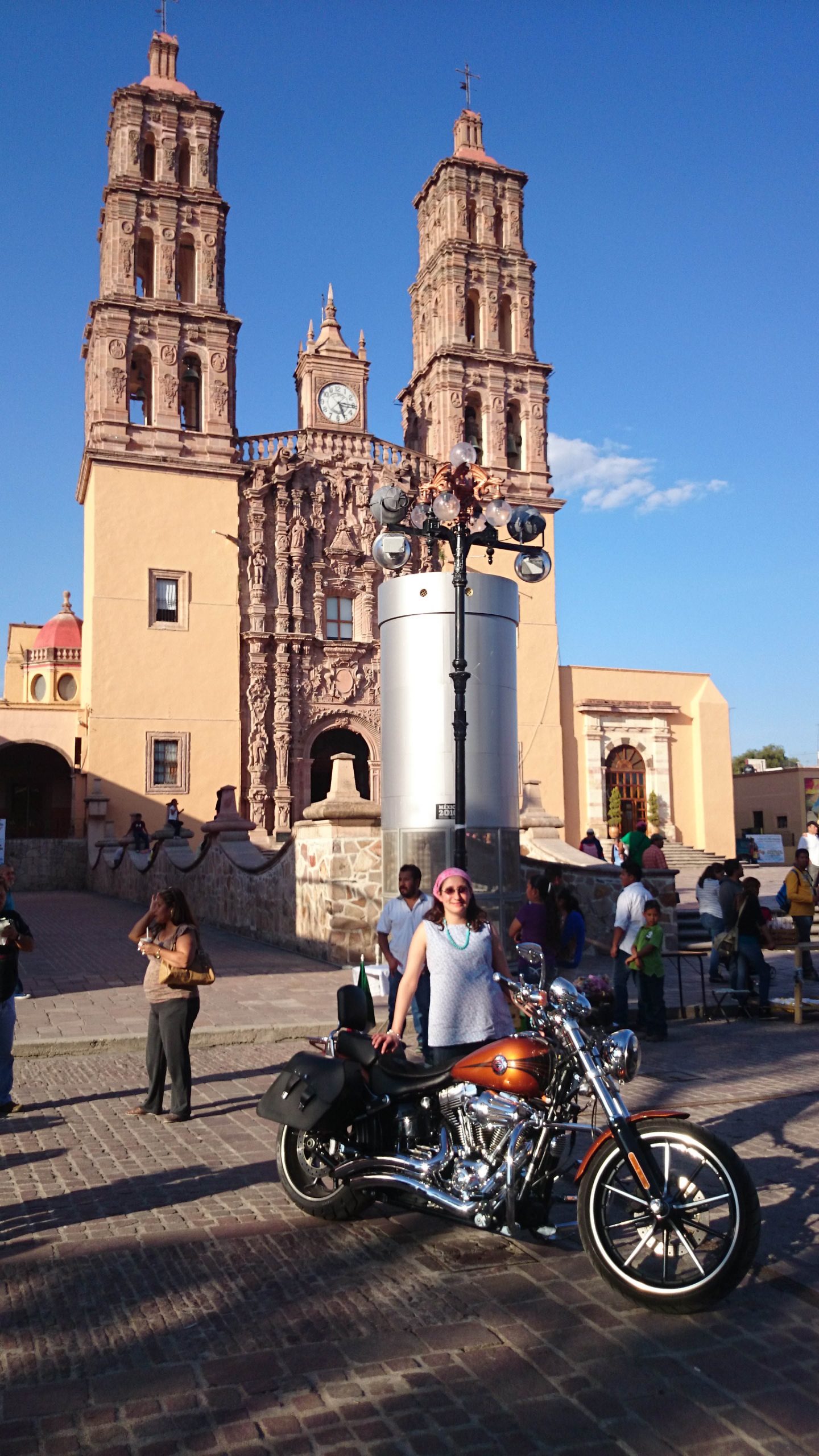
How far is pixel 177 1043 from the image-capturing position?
6875mm

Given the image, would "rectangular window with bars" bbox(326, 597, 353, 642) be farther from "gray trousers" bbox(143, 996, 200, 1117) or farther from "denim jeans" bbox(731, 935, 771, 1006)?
"gray trousers" bbox(143, 996, 200, 1117)

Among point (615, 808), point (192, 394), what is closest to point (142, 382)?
point (192, 394)

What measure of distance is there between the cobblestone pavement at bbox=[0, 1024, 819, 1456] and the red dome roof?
124 ft

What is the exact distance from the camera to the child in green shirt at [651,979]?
375 inches

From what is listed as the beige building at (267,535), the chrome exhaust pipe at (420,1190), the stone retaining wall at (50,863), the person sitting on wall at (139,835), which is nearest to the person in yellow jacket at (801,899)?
the chrome exhaust pipe at (420,1190)

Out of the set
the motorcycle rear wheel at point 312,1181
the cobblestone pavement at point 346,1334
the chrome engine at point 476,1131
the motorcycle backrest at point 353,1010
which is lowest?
the cobblestone pavement at point 346,1334

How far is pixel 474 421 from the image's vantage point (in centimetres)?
3709

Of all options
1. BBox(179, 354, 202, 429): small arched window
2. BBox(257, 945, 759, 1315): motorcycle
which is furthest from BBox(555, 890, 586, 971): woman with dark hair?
BBox(179, 354, 202, 429): small arched window

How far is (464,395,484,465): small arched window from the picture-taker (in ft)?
120

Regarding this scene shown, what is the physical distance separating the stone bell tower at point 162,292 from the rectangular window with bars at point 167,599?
330 centimetres

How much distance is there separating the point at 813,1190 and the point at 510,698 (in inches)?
271

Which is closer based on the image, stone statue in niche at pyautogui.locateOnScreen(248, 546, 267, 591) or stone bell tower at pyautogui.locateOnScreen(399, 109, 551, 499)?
stone statue in niche at pyautogui.locateOnScreen(248, 546, 267, 591)

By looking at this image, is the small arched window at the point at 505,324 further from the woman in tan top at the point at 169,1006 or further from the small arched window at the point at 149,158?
the woman in tan top at the point at 169,1006

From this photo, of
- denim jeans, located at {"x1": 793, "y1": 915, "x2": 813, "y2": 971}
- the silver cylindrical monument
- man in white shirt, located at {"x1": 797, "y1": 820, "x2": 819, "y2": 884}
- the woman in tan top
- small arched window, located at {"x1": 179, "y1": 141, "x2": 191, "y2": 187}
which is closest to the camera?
the woman in tan top
